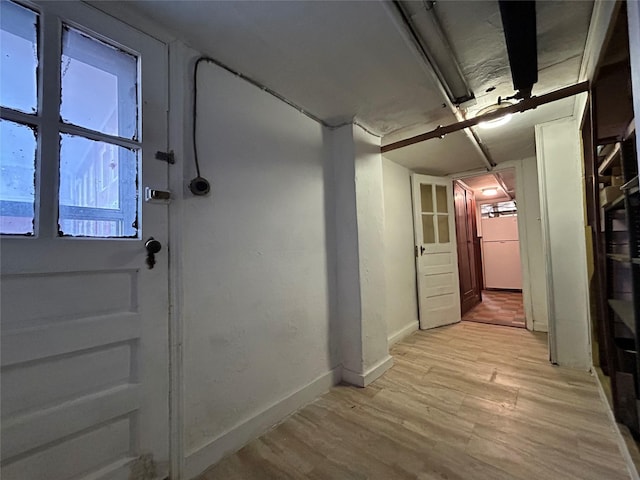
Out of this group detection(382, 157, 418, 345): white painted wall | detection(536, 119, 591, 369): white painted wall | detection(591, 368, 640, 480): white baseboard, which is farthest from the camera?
detection(382, 157, 418, 345): white painted wall

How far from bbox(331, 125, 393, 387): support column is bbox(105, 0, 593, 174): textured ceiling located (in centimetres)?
28

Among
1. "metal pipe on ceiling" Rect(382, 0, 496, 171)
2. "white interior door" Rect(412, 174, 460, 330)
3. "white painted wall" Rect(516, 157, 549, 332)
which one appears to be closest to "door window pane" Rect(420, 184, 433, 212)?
"white interior door" Rect(412, 174, 460, 330)

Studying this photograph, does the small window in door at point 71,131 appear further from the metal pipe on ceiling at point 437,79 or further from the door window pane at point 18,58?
the metal pipe on ceiling at point 437,79

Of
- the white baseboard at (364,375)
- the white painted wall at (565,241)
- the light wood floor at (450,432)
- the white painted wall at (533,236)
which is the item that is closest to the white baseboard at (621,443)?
the light wood floor at (450,432)

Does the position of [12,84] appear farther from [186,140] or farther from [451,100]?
[451,100]

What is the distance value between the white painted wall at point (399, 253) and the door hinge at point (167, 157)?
7.83ft

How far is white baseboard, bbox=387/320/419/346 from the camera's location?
2963 millimetres

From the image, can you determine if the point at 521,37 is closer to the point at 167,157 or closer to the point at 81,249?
the point at 167,157

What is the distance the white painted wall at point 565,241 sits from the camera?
2.28 metres

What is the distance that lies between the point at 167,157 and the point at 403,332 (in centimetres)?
299

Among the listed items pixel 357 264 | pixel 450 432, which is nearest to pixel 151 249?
pixel 357 264

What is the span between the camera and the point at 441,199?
Answer: 3.88m

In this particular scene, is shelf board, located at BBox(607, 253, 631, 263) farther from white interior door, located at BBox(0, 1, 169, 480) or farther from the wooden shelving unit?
white interior door, located at BBox(0, 1, 169, 480)

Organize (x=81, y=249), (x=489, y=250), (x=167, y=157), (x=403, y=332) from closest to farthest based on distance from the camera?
(x=81, y=249)
(x=167, y=157)
(x=403, y=332)
(x=489, y=250)
